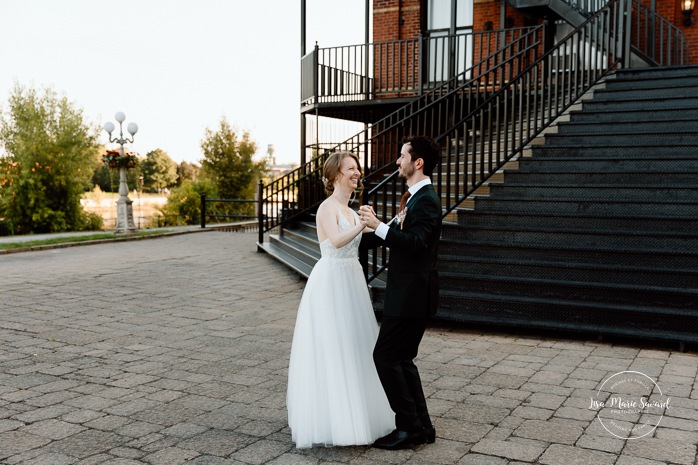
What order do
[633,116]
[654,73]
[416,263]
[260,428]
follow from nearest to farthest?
1. [416,263]
2. [260,428]
3. [633,116]
4. [654,73]

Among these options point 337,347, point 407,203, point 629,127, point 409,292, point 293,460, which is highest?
point 629,127

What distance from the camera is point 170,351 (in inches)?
234

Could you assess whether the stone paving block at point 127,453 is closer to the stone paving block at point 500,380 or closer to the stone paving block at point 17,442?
the stone paving block at point 17,442

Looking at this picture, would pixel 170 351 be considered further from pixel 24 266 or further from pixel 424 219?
pixel 24 266

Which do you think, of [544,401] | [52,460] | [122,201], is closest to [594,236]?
[544,401]

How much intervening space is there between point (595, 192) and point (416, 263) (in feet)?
15.8

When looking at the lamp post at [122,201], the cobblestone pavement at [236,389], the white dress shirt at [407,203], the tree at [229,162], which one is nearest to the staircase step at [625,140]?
the cobblestone pavement at [236,389]

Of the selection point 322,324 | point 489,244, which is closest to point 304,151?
point 489,244

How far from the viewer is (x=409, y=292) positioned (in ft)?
11.5

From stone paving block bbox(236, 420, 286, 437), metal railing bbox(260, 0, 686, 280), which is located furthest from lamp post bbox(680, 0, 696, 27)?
stone paving block bbox(236, 420, 286, 437)

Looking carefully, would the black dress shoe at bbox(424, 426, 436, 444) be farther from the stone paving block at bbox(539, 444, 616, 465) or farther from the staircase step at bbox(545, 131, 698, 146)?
the staircase step at bbox(545, 131, 698, 146)

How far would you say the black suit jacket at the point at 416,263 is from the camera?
345 cm

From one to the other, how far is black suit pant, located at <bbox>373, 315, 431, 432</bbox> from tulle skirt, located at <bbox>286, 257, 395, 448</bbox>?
0.18m

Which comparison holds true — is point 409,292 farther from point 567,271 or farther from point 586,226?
point 586,226
